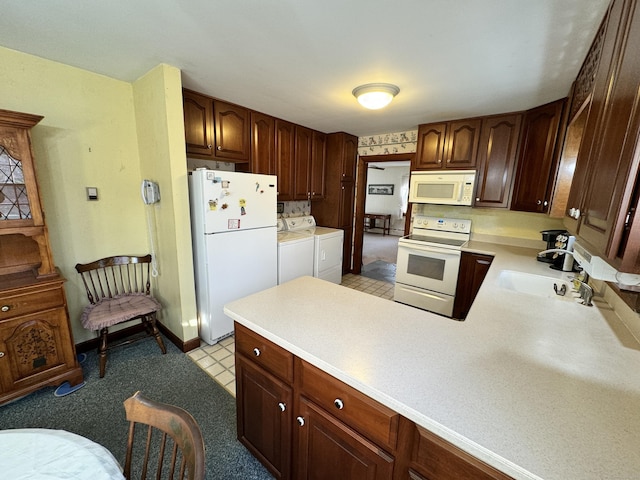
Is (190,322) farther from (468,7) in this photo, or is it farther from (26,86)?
(468,7)

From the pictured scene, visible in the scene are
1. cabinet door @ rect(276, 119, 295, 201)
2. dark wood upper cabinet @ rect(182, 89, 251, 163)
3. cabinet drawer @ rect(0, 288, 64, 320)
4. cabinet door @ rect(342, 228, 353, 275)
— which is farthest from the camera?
cabinet door @ rect(342, 228, 353, 275)

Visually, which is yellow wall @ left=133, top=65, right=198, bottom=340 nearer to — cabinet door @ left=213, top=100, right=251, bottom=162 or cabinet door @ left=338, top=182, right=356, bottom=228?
cabinet door @ left=213, top=100, right=251, bottom=162

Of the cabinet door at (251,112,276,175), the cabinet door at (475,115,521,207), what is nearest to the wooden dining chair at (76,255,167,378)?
the cabinet door at (251,112,276,175)

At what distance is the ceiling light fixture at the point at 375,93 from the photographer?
→ 211cm

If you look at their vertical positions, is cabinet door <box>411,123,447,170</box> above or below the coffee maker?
above

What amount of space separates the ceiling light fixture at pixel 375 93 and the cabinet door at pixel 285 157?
1.27 metres

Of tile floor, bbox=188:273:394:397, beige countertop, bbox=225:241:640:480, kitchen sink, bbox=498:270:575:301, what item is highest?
beige countertop, bbox=225:241:640:480

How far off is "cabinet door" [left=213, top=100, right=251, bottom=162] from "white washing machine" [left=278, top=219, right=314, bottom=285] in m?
1.05

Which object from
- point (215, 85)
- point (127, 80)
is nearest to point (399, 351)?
point (215, 85)

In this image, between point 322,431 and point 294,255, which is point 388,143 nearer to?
point 294,255

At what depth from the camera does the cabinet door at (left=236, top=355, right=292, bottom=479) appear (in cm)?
112

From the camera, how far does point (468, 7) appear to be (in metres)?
1.24

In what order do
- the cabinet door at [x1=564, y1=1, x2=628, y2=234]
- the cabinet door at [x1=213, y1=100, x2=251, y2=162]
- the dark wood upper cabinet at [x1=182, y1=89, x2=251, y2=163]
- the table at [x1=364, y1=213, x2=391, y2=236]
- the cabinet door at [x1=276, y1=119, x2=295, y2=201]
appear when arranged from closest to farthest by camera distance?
1. the cabinet door at [x1=564, y1=1, x2=628, y2=234]
2. the dark wood upper cabinet at [x1=182, y1=89, x2=251, y2=163]
3. the cabinet door at [x1=213, y1=100, x2=251, y2=162]
4. the cabinet door at [x1=276, y1=119, x2=295, y2=201]
5. the table at [x1=364, y1=213, x2=391, y2=236]

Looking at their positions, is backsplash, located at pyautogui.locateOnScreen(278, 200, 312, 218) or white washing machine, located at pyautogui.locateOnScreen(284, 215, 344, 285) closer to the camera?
white washing machine, located at pyautogui.locateOnScreen(284, 215, 344, 285)
